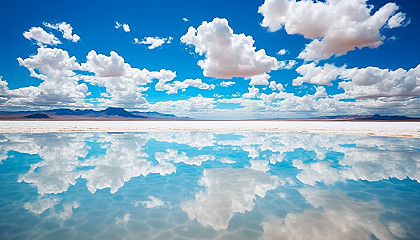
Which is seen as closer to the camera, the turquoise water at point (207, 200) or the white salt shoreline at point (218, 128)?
the turquoise water at point (207, 200)

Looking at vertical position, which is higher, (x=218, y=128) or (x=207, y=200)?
(x=207, y=200)

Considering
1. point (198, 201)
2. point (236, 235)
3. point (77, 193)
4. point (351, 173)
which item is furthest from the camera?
point (351, 173)

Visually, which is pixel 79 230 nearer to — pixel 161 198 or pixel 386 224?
pixel 161 198

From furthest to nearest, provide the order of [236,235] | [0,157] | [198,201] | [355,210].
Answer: [0,157] → [198,201] → [355,210] → [236,235]

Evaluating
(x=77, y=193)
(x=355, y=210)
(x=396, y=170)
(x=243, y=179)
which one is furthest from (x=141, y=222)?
(x=396, y=170)

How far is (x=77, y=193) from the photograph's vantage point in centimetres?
736

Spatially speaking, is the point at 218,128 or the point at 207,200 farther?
the point at 218,128

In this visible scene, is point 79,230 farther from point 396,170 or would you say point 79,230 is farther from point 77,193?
point 396,170

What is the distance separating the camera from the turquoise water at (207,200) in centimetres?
498

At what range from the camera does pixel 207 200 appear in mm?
6875

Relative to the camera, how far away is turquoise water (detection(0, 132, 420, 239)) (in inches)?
196

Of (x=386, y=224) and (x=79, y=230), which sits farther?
(x=386, y=224)

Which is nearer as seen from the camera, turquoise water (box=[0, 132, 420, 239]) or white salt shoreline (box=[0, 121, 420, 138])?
turquoise water (box=[0, 132, 420, 239])

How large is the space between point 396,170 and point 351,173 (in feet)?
8.19
